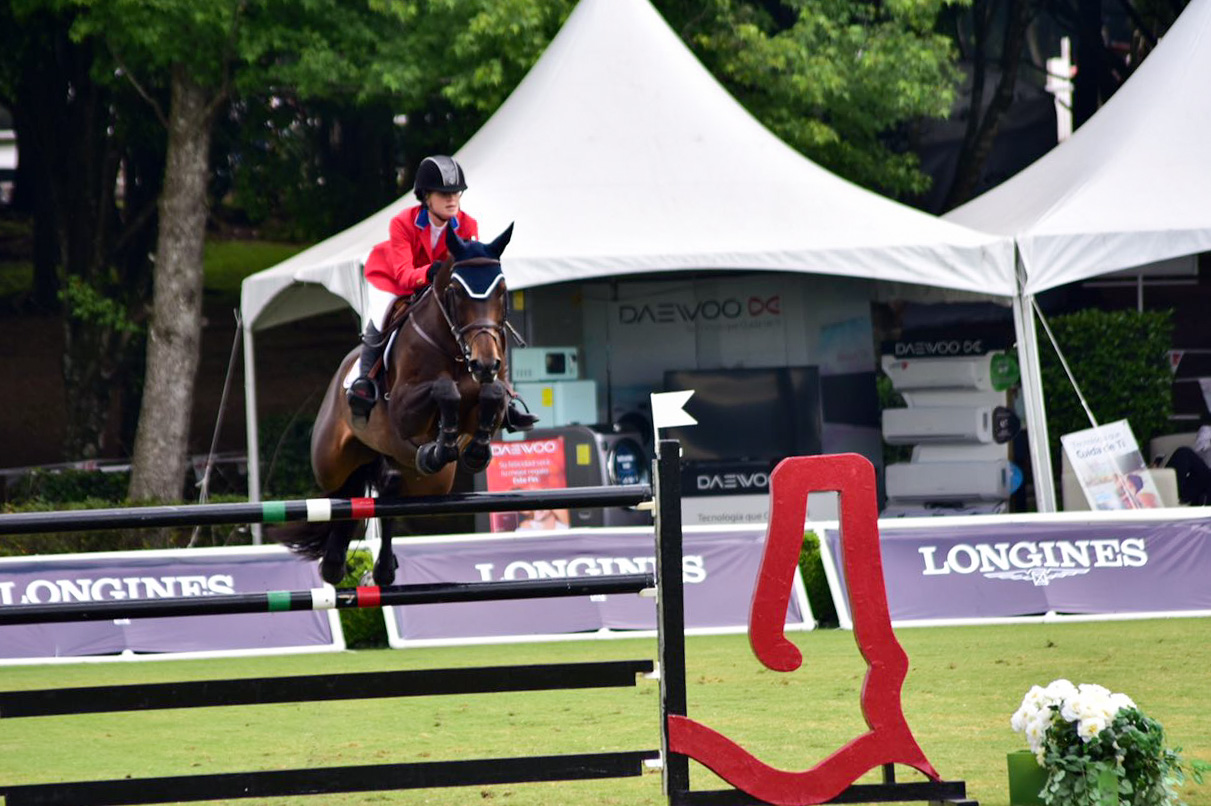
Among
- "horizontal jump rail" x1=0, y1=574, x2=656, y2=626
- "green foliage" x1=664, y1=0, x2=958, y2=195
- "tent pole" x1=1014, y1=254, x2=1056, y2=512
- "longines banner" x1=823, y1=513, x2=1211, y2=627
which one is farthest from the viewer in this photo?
"green foliage" x1=664, y1=0, x2=958, y2=195

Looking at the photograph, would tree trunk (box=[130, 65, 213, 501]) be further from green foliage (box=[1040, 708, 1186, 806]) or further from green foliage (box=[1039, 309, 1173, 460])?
green foliage (box=[1040, 708, 1186, 806])

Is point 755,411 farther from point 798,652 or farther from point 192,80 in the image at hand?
point 798,652

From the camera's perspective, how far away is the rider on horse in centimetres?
623

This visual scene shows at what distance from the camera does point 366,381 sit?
21.0ft

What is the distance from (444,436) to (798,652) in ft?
4.96

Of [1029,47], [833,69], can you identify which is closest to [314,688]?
[833,69]

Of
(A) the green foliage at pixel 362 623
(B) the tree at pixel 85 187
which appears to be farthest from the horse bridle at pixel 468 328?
(B) the tree at pixel 85 187

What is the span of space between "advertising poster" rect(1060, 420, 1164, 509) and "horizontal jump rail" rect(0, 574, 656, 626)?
7.89 meters

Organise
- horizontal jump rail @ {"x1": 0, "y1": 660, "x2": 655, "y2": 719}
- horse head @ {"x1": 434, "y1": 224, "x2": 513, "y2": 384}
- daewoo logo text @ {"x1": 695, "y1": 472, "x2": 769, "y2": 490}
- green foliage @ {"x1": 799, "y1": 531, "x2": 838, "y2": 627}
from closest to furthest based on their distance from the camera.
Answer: horizontal jump rail @ {"x1": 0, "y1": 660, "x2": 655, "y2": 719} → horse head @ {"x1": 434, "y1": 224, "x2": 513, "y2": 384} → green foliage @ {"x1": 799, "y1": 531, "x2": 838, "y2": 627} → daewoo logo text @ {"x1": 695, "y1": 472, "x2": 769, "y2": 490}

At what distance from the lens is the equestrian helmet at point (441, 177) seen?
6.21m

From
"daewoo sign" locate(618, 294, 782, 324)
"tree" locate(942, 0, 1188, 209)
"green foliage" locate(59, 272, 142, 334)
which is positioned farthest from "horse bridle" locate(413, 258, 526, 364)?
"tree" locate(942, 0, 1188, 209)

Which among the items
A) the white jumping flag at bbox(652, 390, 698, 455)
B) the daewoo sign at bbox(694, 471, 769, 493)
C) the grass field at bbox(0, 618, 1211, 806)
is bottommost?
the grass field at bbox(0, 618, 1211, 806)

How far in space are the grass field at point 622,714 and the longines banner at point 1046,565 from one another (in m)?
0.21

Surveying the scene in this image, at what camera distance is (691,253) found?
1252 cm
